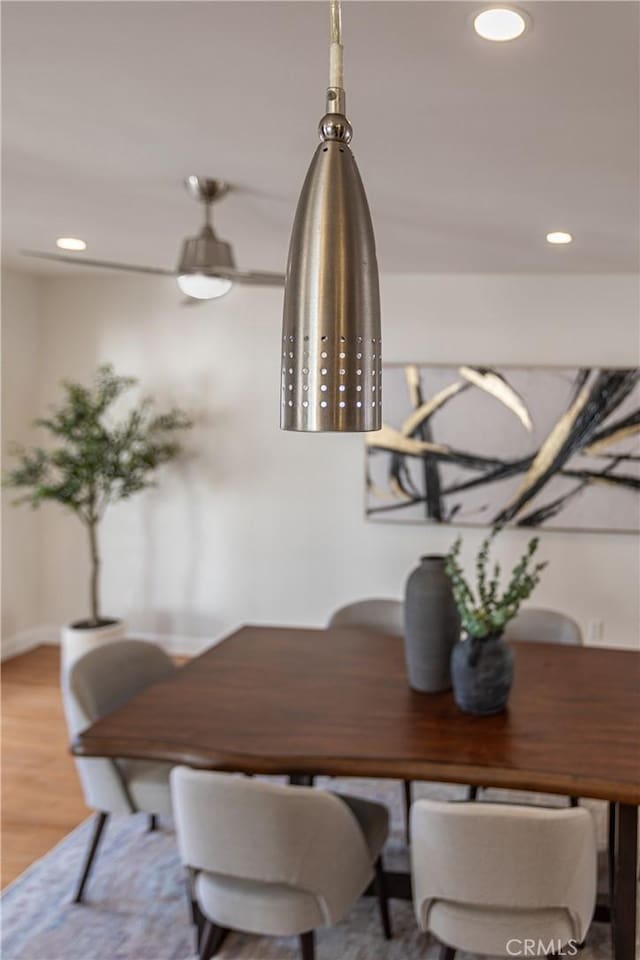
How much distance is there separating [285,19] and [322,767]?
5.50 feet

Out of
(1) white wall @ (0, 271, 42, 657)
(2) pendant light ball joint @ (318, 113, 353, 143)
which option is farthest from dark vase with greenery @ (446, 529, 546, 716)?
(1) white wall @ (0, 271, 42, 657)

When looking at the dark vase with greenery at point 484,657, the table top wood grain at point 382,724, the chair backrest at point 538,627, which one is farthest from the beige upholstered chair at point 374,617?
the dark vase with greenery at point 484,657

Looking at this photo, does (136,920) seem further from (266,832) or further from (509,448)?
(509,448)

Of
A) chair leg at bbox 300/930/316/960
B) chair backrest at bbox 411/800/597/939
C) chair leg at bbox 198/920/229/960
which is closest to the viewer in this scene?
chair backrest at bbox 411/800/597/939

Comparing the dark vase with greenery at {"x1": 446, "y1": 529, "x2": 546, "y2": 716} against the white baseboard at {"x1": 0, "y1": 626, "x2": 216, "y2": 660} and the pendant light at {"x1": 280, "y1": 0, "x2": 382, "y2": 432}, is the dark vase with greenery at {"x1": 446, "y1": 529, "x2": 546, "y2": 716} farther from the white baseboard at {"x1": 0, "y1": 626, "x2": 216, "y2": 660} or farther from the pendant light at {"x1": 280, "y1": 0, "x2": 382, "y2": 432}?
the white baseboard at {"x1": 0, "y1": 626, "x2": 216, "y2": 660}

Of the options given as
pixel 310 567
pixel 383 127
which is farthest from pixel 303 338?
pixel 310 567

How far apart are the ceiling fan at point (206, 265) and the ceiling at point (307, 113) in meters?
0.09

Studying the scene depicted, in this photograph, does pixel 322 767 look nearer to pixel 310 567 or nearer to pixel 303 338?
pixel 303 338

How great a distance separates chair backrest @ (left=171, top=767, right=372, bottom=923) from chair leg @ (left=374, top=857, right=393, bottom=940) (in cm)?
52

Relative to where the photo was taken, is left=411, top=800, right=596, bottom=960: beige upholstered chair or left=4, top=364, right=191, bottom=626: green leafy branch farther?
left=4, top=364, right=191, bottom=626: green leafy branch

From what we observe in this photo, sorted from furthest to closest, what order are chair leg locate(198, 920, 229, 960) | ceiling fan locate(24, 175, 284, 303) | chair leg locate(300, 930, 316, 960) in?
ceiling fan locate(24, 175, 284, 303) → chair leg locate(198, 920, 229, 960) → chair leg locate(300, 930, 316, 960)

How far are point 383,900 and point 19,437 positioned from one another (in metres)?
4.02

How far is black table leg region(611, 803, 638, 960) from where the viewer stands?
196 cm

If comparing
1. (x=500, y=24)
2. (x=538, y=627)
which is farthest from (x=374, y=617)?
(x=500, y=24)
